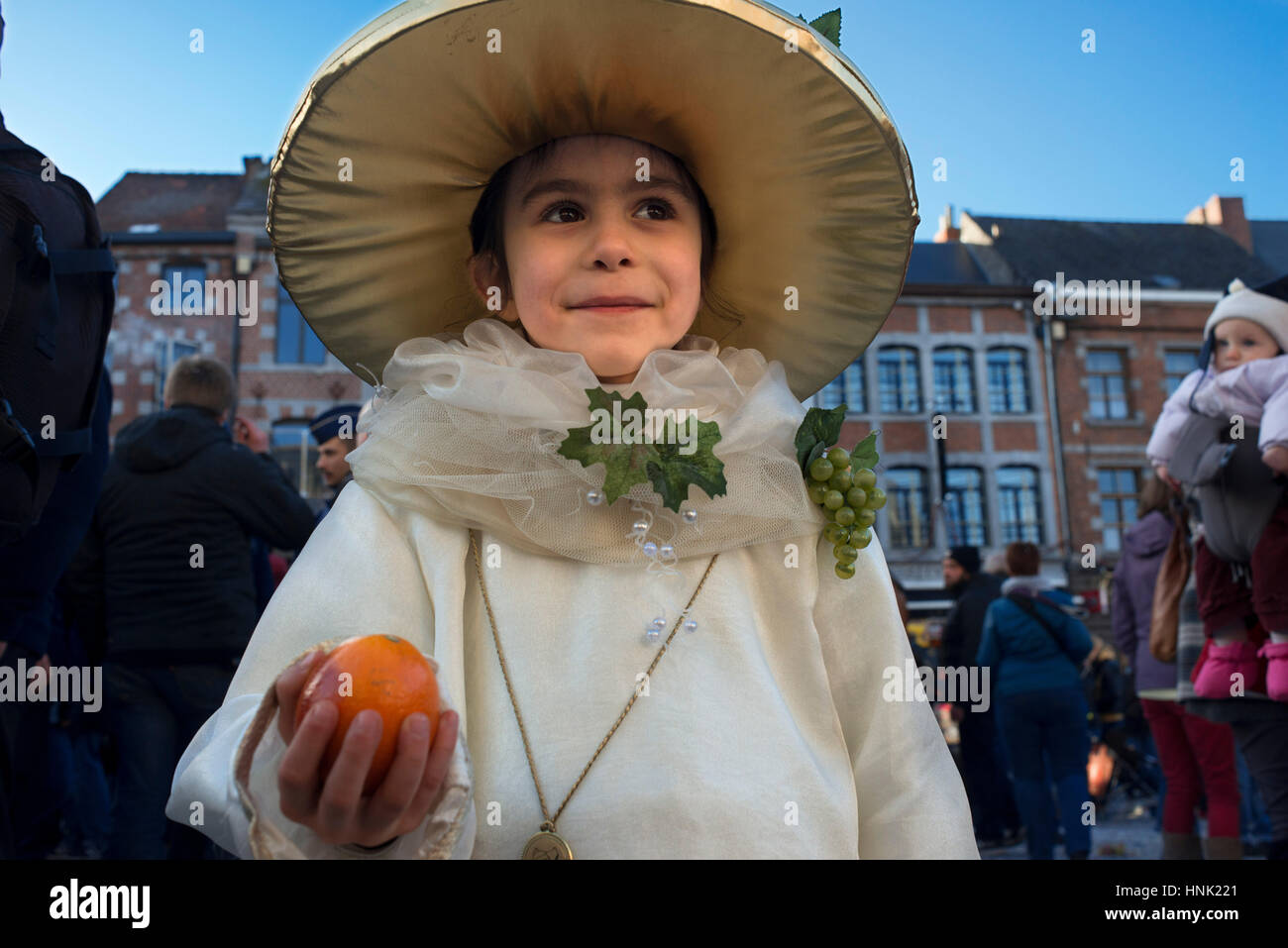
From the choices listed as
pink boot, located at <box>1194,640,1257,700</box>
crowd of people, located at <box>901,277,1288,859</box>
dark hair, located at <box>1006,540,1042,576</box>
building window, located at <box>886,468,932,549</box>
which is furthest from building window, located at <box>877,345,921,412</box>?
pink boot, located at <box>1194,640,1257,700</box>

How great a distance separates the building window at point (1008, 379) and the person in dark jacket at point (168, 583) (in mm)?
23439

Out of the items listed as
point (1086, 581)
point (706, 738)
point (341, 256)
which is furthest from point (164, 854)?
point (1086, 581)

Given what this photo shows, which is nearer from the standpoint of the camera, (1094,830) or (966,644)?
(966,644)

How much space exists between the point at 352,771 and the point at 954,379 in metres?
25.4

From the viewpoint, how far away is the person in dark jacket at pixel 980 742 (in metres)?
6.63

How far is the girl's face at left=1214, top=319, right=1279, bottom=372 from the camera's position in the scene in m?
3.48

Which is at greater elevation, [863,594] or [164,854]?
[863,594]

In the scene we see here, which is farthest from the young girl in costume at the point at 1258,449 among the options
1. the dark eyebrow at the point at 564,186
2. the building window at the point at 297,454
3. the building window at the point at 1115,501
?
the building window at the point at 1115,501

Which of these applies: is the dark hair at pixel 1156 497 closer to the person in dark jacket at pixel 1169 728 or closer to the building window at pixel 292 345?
the person in dark jacket at pixel 1169 728

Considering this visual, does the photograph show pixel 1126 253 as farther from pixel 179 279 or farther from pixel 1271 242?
pixel 179 279

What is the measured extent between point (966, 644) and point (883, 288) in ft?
17.0

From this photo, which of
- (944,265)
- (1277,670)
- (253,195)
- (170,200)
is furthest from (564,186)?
(944,265)

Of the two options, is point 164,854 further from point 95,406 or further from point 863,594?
point 863,594

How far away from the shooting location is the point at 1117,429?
2462cm
